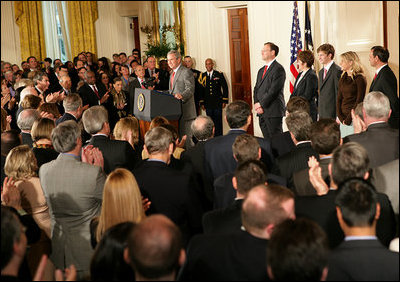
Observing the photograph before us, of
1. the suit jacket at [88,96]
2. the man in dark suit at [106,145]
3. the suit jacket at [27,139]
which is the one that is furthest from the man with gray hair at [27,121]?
the suit jacket at [88,96]

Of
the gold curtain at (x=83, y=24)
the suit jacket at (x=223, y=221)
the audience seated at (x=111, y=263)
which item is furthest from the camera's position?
the gold curtain at (x=83, y=24)

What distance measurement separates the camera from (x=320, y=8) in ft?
27.9

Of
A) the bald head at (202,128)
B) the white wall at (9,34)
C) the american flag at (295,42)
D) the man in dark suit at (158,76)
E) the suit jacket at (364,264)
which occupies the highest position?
the white wall at (9,34)

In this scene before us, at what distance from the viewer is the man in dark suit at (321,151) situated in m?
3.68

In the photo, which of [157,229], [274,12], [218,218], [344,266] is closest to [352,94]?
[274,12]

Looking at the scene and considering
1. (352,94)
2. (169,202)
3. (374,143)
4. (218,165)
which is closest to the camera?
(169,202)

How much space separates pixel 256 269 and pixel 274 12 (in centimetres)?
734

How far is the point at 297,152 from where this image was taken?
13.4 ft

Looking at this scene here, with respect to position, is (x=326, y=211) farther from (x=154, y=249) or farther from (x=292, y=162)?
(x=154, y=249)

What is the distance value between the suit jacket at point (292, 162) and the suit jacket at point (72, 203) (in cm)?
127

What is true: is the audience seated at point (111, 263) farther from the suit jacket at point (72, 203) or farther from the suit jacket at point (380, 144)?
the suit jacket at point (380, 144)

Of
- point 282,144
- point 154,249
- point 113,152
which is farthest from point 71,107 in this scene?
point 154,249

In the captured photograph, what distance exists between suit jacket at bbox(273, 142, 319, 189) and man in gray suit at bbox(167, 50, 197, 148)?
3.72 m

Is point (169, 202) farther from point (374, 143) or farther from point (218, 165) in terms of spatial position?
point (374, 143)
